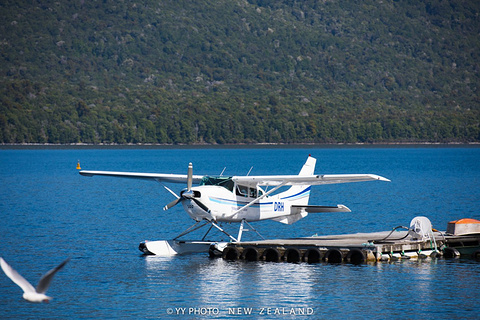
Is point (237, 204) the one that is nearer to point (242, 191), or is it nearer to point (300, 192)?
point (242, 191)

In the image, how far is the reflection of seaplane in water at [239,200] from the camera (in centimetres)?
2328

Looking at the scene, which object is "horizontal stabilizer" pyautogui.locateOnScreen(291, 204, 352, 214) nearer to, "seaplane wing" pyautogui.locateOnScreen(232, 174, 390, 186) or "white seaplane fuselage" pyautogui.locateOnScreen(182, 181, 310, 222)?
"white seaplane fuselage" pyautogui.locateOnScreen(182, 181, 310, 222)

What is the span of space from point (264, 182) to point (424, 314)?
8655 mm

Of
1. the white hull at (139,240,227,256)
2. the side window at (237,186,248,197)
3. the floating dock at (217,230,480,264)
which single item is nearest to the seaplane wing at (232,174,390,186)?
the side window at (237,186,248,197)

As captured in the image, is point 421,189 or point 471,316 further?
point 421,189

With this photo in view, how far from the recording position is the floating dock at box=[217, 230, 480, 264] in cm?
2377

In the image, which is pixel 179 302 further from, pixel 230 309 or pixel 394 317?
pixel 394 317

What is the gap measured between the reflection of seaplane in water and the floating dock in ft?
2.62

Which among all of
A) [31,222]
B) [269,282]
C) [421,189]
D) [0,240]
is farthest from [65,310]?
[421,189]

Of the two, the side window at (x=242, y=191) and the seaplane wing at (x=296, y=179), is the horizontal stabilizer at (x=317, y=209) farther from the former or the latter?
the side window at (x=242, y=191)

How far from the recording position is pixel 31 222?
38906 millimetres

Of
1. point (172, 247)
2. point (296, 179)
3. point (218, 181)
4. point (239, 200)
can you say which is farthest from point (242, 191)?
point (172, 247)

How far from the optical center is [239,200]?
24641 mm

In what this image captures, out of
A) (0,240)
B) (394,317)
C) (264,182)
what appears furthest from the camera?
(0,240)
